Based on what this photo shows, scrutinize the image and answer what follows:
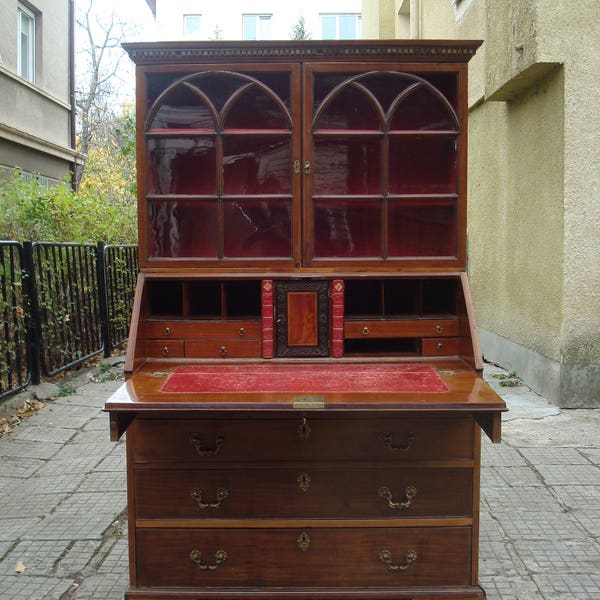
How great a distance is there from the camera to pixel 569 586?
3.16 metres

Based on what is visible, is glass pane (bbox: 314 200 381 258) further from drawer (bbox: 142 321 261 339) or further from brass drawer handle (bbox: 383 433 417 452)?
brass drawer handle (bbox: 383 433 417 452)

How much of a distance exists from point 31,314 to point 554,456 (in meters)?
4.80

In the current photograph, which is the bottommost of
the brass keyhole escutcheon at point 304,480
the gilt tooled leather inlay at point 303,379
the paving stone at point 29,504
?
the paving stone at point 29,504

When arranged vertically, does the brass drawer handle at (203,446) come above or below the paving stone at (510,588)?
above

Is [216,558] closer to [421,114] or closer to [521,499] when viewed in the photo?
[521,499]

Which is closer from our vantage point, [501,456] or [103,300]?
[501,456]

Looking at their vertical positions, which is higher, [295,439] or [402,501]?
[295,439]

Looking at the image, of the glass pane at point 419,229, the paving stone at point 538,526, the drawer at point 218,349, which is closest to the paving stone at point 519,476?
the paving stone at point 538,526

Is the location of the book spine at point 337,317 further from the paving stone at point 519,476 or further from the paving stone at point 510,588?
the paving stone at point 519,476

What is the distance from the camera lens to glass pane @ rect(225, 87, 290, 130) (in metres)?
3.36

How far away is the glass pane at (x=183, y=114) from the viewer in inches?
130

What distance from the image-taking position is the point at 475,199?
8.83m

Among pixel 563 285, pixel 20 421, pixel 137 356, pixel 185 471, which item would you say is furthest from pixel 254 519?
pixel 563 285

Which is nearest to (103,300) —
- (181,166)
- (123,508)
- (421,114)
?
(123,508)
